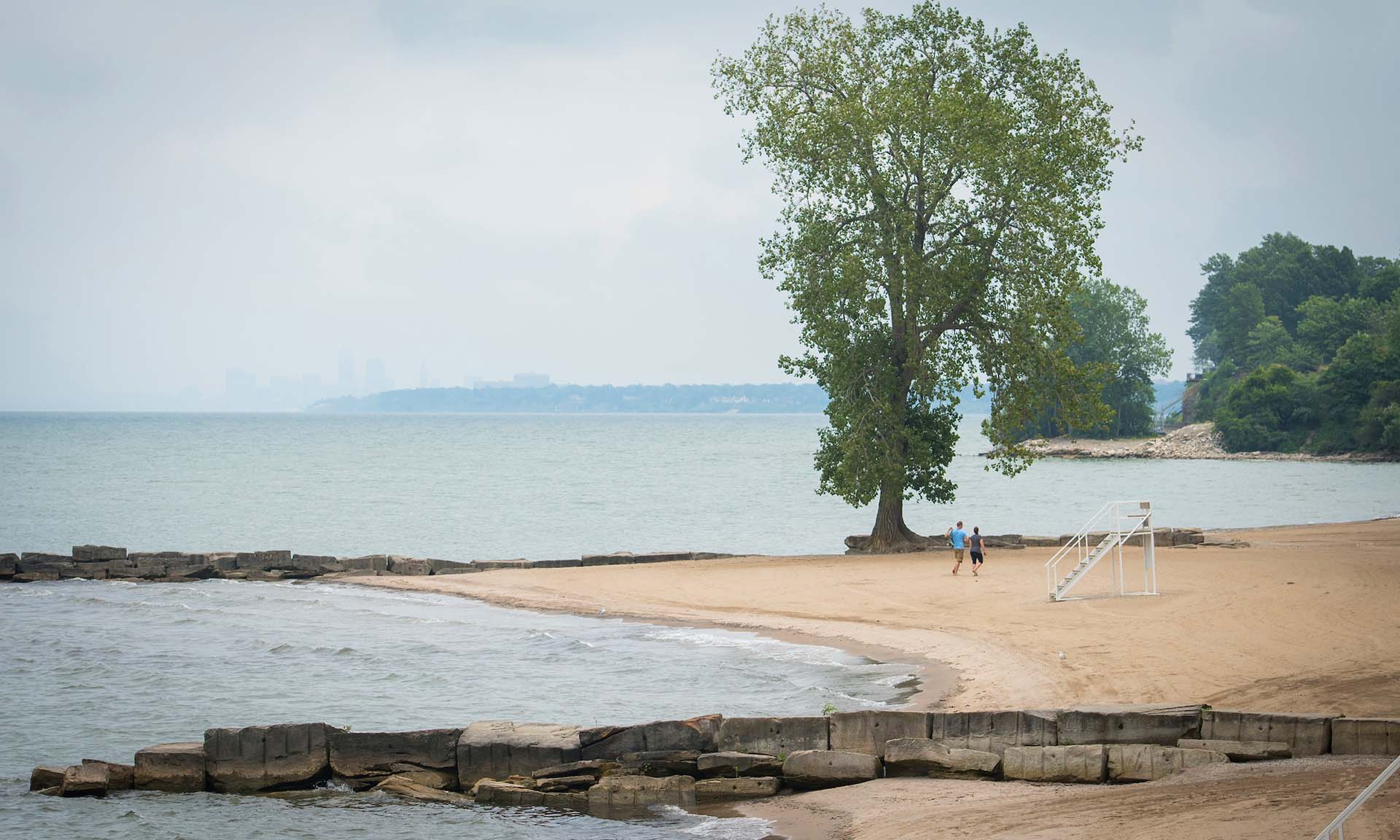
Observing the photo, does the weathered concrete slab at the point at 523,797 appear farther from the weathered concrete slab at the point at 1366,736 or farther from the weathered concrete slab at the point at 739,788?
the weathered concrete slab at the point at 1366,736

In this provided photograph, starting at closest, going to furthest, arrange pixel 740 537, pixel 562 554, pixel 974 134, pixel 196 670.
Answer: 1. pixel 196 670
2. pixel 974 134
3. pixel 562 554
4. pixel 740 537

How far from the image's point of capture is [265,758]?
15.8 m

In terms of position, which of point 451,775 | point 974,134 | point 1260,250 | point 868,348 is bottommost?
point 451,775

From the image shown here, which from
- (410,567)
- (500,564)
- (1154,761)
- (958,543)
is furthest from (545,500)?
(1154,761)

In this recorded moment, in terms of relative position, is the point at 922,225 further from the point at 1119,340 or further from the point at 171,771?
the point at 1119,340

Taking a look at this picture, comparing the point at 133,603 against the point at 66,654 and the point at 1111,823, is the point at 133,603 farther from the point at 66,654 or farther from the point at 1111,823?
the point at 1111,823

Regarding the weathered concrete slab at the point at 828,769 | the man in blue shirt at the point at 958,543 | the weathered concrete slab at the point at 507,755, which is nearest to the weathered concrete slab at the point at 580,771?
the weathered concrete slab at the point at 507,755

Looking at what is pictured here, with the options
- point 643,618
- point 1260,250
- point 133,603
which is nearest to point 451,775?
point 643,618

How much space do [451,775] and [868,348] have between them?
26046mm

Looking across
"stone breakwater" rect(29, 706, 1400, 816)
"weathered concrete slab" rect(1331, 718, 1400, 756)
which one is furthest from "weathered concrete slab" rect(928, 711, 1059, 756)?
"weathered concrete slab" rect(1331, 718, 1400, 756)

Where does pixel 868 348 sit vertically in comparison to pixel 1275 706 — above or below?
above

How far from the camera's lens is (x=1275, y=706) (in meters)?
15.7

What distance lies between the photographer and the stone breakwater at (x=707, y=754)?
13711 millimetres

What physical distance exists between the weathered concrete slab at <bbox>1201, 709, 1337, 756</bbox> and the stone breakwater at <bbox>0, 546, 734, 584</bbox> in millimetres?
26488
